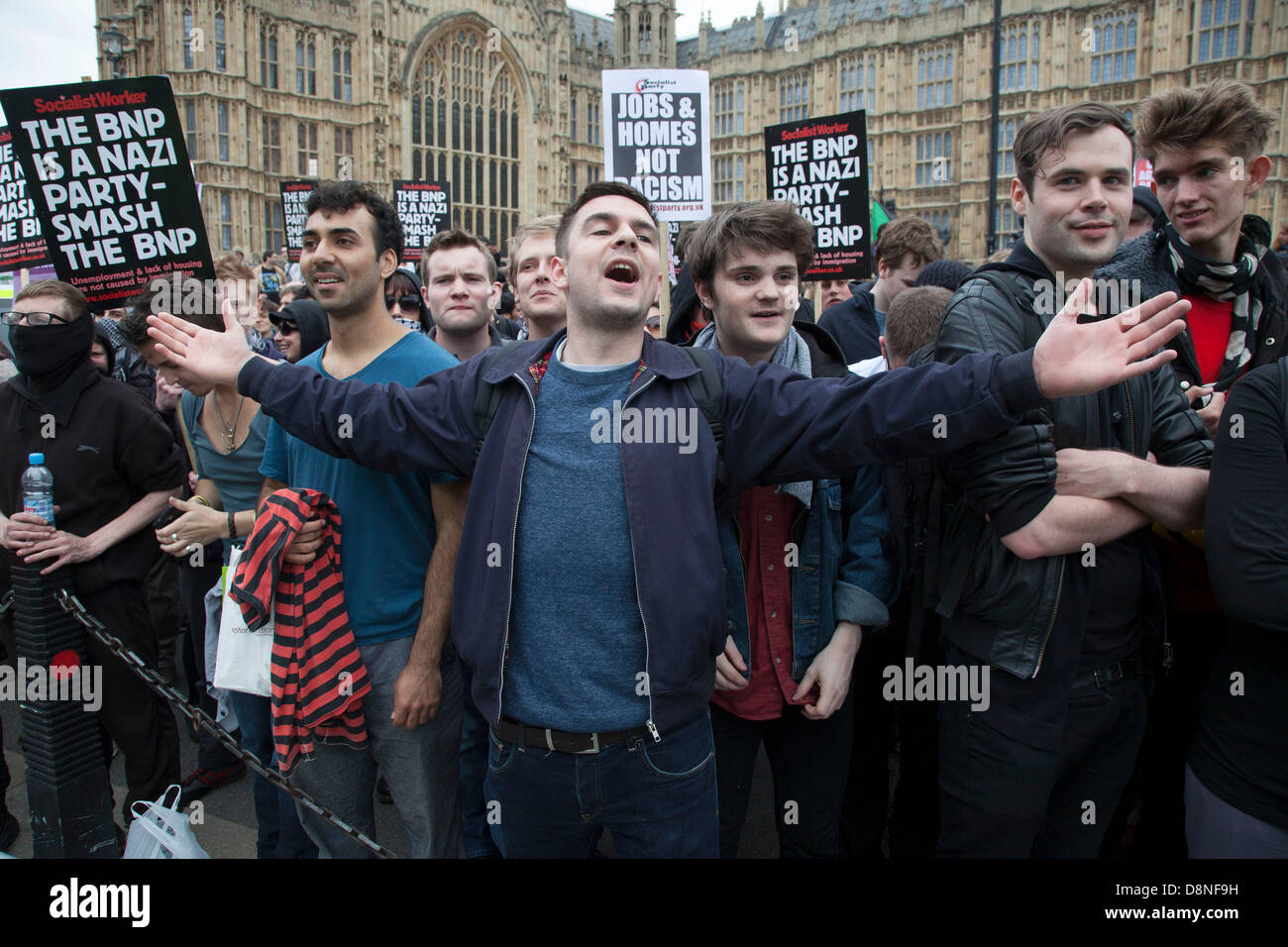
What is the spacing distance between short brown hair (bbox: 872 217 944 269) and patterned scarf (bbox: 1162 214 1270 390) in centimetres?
250

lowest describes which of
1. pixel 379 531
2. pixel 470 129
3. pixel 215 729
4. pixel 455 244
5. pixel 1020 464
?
pixel 215 729

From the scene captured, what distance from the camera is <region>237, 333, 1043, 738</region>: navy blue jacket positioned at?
1727 mm

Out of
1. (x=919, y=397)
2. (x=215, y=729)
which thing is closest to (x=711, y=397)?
(x=919, y=397)

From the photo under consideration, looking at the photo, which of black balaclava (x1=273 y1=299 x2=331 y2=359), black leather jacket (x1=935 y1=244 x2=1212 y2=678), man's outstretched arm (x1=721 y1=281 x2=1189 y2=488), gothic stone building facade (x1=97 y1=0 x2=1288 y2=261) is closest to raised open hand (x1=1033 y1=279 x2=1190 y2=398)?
man's outstretched arm (x1=721 y1=281 x2=1189 y2=488)

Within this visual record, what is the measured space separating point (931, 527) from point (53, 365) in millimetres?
3229

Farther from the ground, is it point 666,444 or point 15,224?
point 15,224

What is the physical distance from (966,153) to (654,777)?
3351cm

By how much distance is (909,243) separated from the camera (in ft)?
16.3

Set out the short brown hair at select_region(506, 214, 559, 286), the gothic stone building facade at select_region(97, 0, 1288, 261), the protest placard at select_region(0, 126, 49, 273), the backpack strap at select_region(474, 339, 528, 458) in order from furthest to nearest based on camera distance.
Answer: the gothic stone building facade at select_region(97, 0, 1288, 261)
the protest placard at select_region(0, 126, 49, 273)
the short brown hair at select_region(506, 214, 559, 286)
the backpack strap at select_region(474, 339, 528, 458)

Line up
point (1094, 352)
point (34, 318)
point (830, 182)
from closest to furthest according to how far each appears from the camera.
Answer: point (1094, 352) → point (34, 318) → point (830, 182)

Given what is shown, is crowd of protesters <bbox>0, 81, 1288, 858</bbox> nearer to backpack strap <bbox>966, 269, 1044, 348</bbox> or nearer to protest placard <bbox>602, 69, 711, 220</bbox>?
backpack strap <bbox>966, 269, 1044, 348</bbox>

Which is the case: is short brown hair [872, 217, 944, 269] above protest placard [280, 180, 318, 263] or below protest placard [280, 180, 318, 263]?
below

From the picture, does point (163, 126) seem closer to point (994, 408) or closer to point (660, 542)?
point (660, 542)

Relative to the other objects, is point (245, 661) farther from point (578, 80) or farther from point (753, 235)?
point (578, 80)
